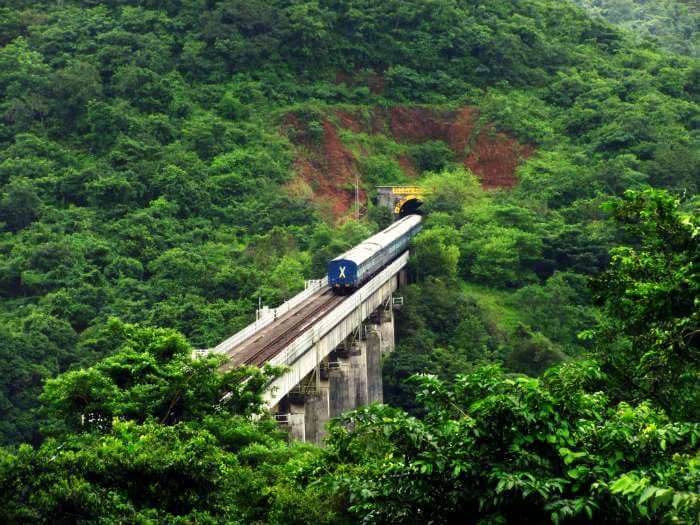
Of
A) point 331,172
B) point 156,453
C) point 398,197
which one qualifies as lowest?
point 398,197

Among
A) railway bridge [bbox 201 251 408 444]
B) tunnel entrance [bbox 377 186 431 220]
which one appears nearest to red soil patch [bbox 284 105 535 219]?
tunnel entrance [bbox 377 186 431 220]

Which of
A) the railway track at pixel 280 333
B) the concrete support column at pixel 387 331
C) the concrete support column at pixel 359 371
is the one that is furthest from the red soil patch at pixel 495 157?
the concrete support column at pixel 359 371

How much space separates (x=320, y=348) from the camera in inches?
1718

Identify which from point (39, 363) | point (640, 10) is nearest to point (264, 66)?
point (39, 363)

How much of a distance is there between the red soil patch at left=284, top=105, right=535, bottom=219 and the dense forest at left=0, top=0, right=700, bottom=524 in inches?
8.5

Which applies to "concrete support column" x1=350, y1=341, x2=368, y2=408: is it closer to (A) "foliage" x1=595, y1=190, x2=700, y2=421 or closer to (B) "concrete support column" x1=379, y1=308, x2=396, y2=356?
(B) "concrete support column" x1=379, y1=308, x2=396, y2=356

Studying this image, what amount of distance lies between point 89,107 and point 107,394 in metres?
50.6

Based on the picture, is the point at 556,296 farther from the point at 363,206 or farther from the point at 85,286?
the point at 85,286

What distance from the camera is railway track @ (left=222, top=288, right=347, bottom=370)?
1577 inches

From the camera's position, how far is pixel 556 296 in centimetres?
6331

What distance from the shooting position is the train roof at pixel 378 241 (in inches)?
2148

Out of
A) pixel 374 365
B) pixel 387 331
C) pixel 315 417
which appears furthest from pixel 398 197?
pixel 315 417

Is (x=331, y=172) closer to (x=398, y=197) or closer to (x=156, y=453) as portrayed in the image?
(x=398, y=197)

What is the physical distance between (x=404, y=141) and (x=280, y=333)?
139 ft
